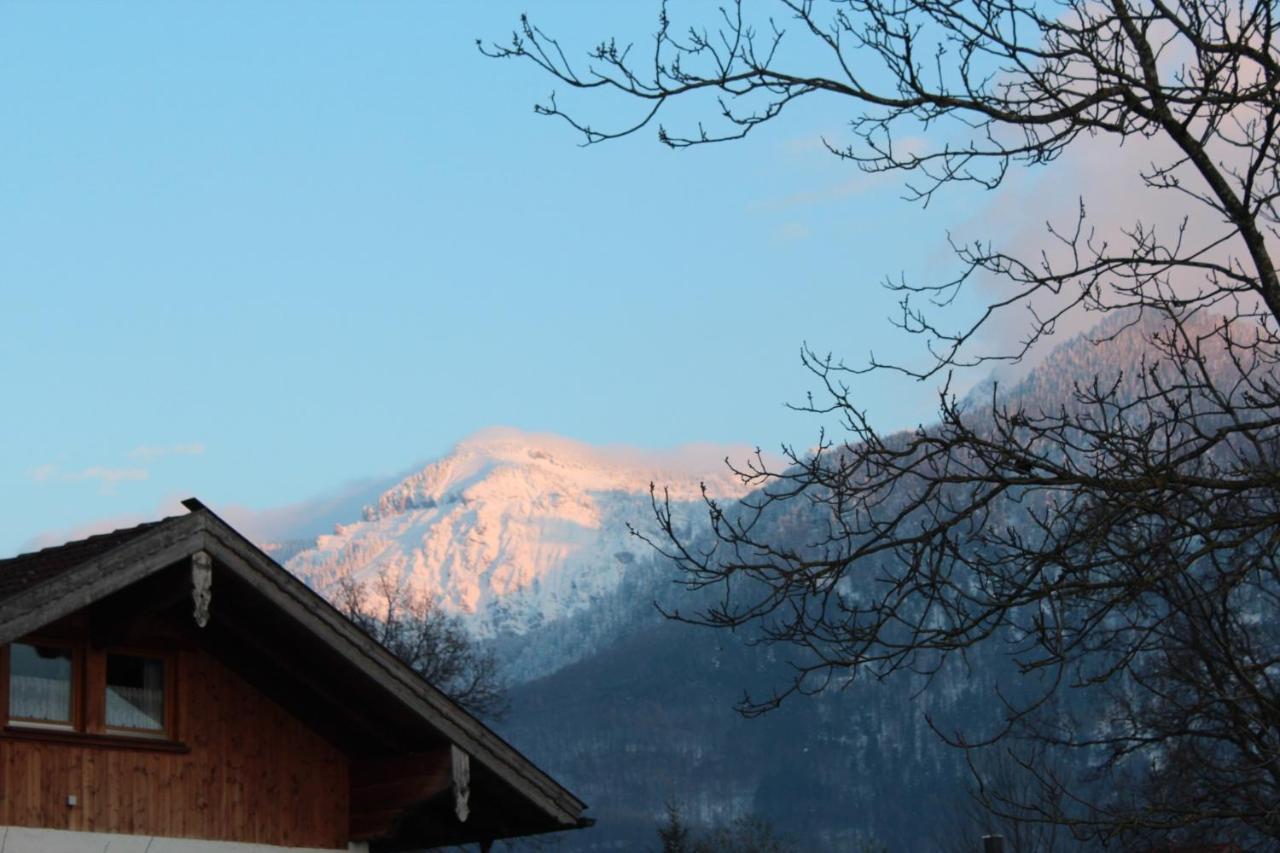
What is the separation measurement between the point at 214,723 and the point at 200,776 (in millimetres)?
462

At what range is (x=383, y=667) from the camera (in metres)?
14.7

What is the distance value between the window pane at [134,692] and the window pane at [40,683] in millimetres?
348

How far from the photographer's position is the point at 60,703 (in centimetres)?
1405

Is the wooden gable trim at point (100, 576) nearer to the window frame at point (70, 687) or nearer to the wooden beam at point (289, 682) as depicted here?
the window frame at point (70, 687)

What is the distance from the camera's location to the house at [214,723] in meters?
13.6

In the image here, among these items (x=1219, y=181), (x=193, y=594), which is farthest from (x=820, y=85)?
(x=193, y=594)

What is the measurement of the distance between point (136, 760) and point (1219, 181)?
28.9 ft

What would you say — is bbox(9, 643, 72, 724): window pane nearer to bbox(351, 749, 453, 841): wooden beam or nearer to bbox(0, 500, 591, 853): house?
bbox(0, 500, 591, 853): house

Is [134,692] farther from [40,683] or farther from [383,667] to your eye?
[383,667]

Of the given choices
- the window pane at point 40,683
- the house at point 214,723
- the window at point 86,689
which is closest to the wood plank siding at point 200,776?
the house at point 214,723

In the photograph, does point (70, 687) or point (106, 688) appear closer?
point (70, 687)

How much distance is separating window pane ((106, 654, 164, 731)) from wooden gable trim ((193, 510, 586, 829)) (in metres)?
0.66

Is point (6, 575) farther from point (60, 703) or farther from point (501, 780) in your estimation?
point (501, 780)

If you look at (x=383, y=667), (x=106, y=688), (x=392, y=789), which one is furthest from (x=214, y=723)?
(x=392, y=789)
